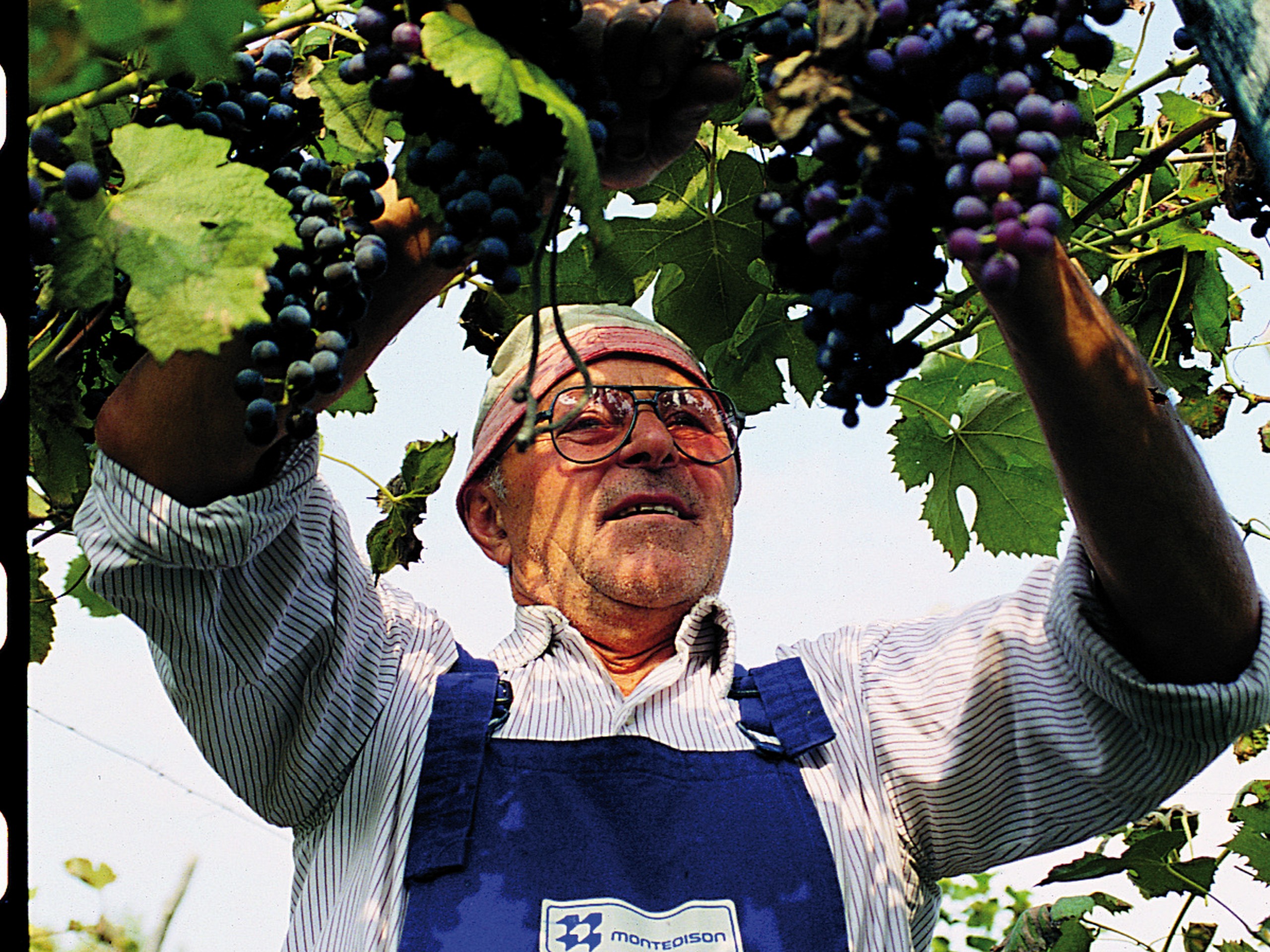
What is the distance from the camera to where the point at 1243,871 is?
2.58m

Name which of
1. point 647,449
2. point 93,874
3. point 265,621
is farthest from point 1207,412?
point 93,874

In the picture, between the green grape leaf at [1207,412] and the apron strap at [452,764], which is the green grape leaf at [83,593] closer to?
the apron strap at [452,764]

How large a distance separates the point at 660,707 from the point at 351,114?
4.43 ft

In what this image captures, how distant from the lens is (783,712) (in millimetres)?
2273

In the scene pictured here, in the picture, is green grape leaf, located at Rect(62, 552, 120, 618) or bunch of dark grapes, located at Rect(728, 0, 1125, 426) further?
green grape leaf, located at Rect(62, 552, 120, 618)

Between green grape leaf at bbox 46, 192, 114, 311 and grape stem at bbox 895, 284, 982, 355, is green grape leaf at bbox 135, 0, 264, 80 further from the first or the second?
grape stem at bbox 895, 284, 982, 355

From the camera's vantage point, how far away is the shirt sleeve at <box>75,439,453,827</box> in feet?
5.42

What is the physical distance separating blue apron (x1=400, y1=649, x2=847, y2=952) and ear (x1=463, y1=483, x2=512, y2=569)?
753mm

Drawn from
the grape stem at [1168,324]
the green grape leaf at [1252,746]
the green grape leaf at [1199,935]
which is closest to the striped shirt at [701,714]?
the grape stem at [1168,324]

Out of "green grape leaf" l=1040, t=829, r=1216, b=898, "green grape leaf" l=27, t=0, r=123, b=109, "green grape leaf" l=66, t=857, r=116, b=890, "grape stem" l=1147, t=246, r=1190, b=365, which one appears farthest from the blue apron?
"green grape leaf" l=66, t=857, r=116, b=890

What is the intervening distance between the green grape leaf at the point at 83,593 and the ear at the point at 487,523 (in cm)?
87

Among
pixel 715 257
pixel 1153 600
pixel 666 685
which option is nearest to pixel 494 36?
pixel 715 257

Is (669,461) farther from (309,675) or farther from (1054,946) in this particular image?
(1054,946)

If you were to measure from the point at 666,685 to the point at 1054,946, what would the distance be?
130cm
